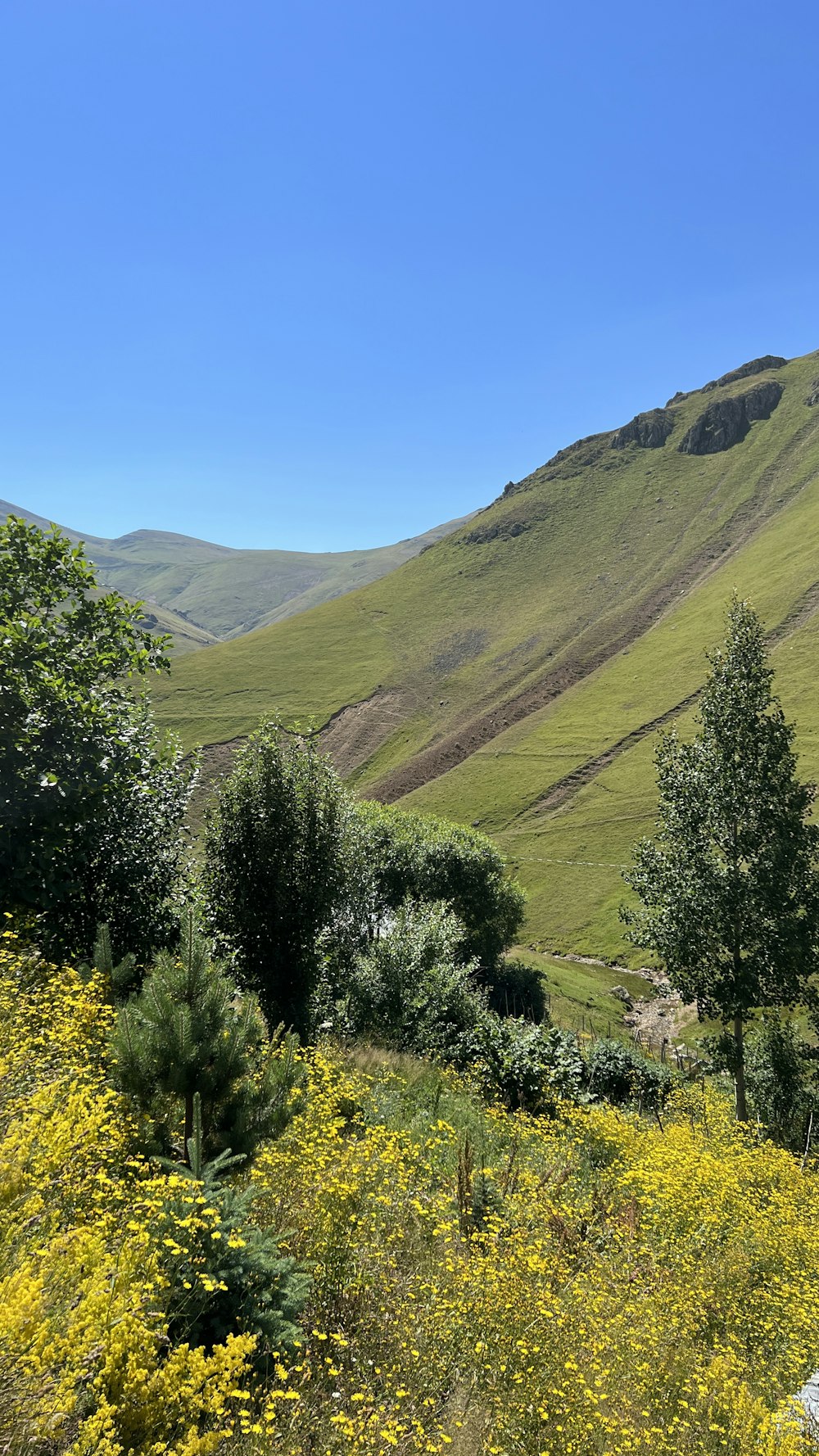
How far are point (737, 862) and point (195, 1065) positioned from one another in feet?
65.2

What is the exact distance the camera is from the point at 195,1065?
641cm

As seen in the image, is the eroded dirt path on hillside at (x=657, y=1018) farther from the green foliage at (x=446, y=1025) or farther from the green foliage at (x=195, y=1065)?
the green foliage at (x=195, y=1065)

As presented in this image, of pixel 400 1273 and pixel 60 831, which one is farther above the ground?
pixel 60 831

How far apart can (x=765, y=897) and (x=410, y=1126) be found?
1476 cm

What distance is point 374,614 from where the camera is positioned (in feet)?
632

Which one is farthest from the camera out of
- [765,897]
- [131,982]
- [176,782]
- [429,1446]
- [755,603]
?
[755,603]

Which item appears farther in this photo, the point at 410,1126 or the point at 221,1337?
the point at 410,1126

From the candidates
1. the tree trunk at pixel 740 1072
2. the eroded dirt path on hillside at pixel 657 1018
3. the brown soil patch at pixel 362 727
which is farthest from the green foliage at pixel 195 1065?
the brown soil patch at pixel 362 727

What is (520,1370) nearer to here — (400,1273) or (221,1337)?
(400,1273)

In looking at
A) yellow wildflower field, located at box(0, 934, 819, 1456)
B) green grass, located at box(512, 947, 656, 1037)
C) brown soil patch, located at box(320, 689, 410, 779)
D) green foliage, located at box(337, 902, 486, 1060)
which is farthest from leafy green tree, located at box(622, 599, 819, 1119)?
brown soil patch, located at box(320, 689, 410, 779)

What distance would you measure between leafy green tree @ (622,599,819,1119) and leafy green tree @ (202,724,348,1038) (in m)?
11.7

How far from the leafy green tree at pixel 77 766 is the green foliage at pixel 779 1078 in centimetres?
2280

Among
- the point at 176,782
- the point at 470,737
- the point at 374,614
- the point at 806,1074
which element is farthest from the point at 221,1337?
the point at 374,614

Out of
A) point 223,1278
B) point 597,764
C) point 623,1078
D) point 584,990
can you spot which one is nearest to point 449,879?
point 584,990
